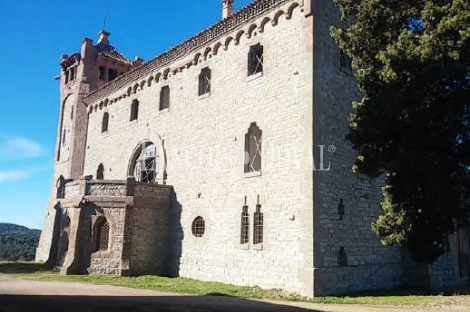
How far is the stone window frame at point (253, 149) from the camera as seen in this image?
53.9 ft

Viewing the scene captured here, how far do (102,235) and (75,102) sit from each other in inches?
537

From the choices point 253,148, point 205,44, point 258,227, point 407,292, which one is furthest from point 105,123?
point 407,292

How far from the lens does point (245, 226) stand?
15.9 meters

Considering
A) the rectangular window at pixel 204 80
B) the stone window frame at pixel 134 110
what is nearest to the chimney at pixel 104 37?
the stone window frame at pixel 134 110

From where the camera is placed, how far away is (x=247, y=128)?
16.5m

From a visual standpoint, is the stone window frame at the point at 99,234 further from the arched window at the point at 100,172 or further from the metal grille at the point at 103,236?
the arched window at the point at 100,172

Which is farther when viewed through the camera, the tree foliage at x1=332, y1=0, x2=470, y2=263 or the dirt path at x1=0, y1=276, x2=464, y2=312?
the tree foliage at x1=332, y1=0, x2=470, y2=263

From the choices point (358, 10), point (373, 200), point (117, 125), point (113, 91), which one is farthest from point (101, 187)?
point (358, 10)

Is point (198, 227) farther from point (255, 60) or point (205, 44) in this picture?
point (205, 44)

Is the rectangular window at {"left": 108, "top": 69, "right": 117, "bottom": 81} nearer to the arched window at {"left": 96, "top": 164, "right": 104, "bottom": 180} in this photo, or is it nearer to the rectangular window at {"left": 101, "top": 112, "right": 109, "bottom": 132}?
the rectangular window at {"left": 101, "top": 112, "right": 109, "bottom": 132}

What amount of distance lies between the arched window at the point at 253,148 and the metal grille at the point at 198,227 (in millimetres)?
3202

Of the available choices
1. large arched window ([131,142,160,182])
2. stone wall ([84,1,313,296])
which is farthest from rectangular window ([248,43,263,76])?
large arched window ([131,142,160,182])

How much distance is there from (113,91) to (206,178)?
10.5 m

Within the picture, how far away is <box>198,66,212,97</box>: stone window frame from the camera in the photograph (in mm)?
19203
